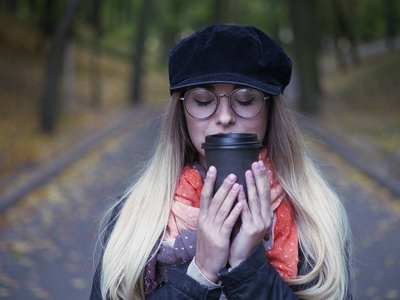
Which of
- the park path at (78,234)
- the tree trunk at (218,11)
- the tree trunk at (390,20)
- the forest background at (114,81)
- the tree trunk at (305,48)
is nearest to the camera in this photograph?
the park path at (78,234)

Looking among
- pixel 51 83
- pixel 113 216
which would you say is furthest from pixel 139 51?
pixel 113 216

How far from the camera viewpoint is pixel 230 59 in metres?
1.65

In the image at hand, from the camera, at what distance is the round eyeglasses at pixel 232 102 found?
1668 millimetres

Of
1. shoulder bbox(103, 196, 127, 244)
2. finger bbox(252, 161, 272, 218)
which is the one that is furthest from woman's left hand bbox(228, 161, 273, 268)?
shoulder bbox(103, 196, 127, 244)

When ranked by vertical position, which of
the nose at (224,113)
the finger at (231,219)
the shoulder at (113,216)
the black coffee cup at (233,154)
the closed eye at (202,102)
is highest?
the closed eye at (202,102)

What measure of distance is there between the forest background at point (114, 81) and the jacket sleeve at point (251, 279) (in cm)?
104

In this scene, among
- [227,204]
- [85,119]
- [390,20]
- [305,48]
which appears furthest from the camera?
[390,20]

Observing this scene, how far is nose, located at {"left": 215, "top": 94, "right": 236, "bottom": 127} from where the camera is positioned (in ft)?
5.44

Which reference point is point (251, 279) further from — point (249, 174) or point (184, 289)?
point (249, 174)

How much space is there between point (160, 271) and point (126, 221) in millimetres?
240

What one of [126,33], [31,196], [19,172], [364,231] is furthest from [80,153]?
[126,33]

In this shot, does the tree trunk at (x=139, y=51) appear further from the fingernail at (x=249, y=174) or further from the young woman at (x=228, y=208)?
the fingernail at (x=249, y=174)

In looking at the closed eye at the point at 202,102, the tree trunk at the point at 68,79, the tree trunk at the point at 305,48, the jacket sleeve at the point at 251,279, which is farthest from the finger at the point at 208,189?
the tree trunk at the point at 68,79

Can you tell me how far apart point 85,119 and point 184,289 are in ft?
42.9
